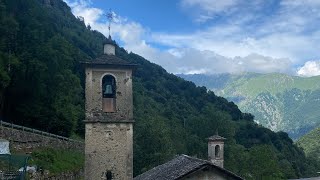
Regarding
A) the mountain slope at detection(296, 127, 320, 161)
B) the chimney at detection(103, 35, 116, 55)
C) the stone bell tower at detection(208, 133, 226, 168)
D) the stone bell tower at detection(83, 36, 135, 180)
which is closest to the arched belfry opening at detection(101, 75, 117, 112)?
the stone bell tower at detection(83, 36, 135, 180)

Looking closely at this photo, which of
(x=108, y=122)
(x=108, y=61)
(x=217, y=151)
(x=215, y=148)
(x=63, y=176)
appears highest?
(x=108, y=61)

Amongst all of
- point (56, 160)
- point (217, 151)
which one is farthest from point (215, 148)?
point (56, 160)

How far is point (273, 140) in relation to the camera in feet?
364

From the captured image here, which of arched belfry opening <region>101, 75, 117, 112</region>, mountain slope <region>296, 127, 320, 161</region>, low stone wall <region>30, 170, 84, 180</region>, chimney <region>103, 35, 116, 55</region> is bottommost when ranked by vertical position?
mountain slope <region>296, 127, 320, 161</region>

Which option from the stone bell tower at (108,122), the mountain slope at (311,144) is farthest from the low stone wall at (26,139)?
the mountain slope at (311,144)

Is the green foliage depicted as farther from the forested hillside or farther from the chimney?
the chimney

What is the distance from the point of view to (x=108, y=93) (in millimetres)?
23016

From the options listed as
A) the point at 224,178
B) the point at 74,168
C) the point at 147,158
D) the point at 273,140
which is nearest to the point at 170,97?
the point at 273,140

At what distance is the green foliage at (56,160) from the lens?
30528 millimetres

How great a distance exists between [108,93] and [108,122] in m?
1.71

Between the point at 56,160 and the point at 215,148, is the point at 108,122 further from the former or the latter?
the point at 215,148

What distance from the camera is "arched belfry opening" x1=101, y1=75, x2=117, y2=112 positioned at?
2272 centimetres

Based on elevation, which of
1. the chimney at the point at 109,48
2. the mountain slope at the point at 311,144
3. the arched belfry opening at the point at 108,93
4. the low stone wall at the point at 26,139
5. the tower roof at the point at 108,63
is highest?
the chimney at the point at 109,48

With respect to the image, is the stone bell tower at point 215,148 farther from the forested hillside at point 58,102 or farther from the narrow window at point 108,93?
the narrow window at point 108,93
